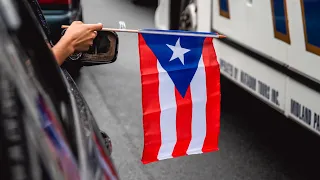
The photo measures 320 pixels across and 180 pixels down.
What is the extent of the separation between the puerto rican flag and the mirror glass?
28 centimetres

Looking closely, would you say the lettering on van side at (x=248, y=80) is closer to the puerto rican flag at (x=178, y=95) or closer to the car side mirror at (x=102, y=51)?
the puerto rican flag at (x=178, y=95)

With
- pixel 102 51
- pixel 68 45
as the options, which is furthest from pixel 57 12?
pixel 68 45

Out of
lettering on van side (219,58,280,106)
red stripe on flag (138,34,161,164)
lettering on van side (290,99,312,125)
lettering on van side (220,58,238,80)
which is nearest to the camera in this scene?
red stripe on flag (138,34,161,164)

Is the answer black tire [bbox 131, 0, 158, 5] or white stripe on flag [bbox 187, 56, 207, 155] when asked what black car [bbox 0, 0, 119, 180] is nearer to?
white stripe on flag [bbox 187, 56, 207, 155]

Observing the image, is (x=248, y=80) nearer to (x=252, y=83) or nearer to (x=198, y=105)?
(x=252, y=83)

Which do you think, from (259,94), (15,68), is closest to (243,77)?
(259,94)

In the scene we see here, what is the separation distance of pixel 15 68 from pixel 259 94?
12.4 ft

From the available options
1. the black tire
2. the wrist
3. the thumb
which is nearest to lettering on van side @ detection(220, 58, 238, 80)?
the thumb

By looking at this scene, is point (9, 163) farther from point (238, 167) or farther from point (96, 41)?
point (238, 167)

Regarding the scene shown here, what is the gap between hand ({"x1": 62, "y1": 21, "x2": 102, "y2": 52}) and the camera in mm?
2414

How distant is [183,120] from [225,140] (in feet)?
8.69

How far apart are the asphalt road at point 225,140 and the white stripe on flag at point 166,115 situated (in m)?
1.89

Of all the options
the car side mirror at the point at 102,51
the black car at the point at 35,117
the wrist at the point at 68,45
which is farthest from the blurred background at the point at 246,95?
the black car at the point at 35,117

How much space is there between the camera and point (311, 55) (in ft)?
13.7
